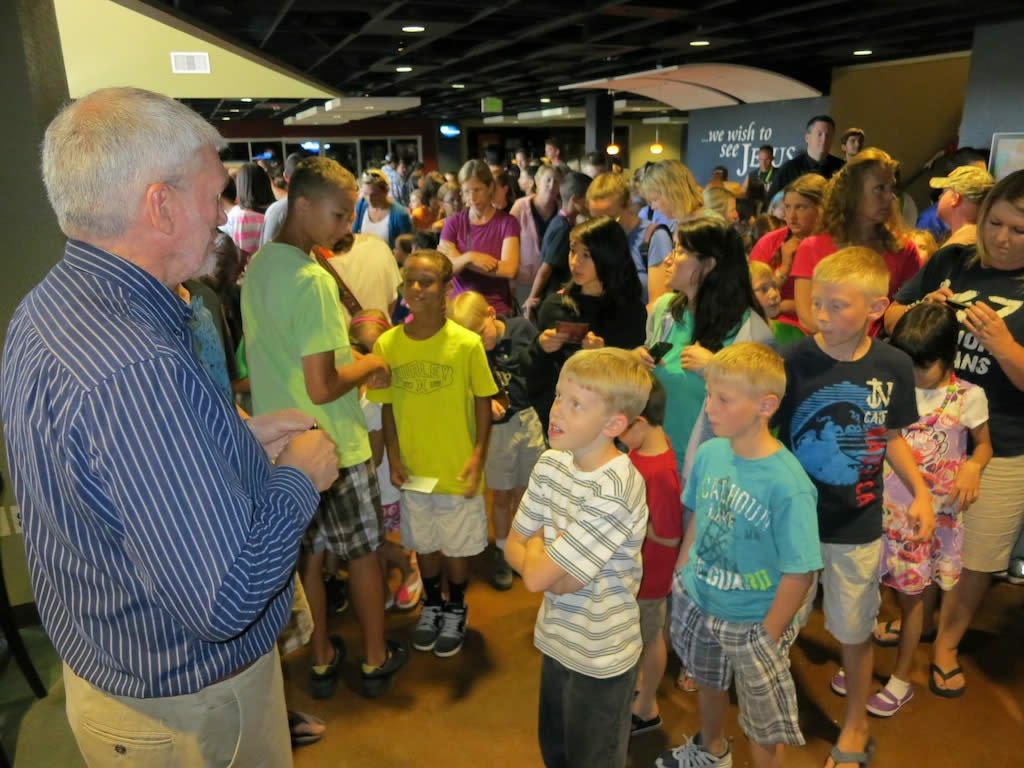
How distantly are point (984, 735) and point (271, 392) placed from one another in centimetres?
263

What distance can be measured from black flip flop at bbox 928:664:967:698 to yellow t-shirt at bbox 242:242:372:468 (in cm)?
222

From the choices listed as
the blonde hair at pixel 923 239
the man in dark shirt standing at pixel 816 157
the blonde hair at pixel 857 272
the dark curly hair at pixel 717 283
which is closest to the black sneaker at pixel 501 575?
the dark curly hair at pixel 717 283

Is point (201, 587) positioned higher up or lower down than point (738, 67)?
lower down

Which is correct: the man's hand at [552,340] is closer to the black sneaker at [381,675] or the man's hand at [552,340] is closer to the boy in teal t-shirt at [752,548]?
the boy in teal t-shirt at [752,548]

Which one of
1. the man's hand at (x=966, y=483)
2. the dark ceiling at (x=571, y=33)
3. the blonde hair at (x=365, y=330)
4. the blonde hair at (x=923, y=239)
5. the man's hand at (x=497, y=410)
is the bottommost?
the man's hand at (x=966, y=483)

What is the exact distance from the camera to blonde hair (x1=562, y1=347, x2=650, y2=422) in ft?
5.57

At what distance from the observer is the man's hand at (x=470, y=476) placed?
267 centimetres

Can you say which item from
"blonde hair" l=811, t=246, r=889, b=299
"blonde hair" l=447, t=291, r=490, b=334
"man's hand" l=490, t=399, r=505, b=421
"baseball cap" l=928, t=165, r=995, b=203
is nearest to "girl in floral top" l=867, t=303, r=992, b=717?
"blonde hair" l=811, t=246, r=889, b=299

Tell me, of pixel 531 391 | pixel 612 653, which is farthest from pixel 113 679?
pixel 531 391

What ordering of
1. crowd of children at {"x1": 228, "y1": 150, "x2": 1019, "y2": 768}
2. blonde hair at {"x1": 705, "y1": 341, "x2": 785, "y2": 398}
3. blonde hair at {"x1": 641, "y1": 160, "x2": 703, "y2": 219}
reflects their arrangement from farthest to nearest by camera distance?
blonde hair at {"x1": 641, "y1": 160, "x2": 703, "y2": 219}
blonde hair at {"x1": 705, "y1": 341, "x2": 785, "y2": 398}
crowd of children at {"x1": 228, "y1": 150, "x2": 1019, "y2": 768}

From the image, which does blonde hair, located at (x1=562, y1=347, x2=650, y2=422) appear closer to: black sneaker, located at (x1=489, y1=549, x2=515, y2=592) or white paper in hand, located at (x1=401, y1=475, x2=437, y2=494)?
white paper in hand, located at (x1=401, y1=475, x2=437, y2=494)

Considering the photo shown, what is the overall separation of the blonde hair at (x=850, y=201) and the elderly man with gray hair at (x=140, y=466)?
8.18ft

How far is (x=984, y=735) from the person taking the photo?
238 cm

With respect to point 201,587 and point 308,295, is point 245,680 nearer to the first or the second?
point 201,587
